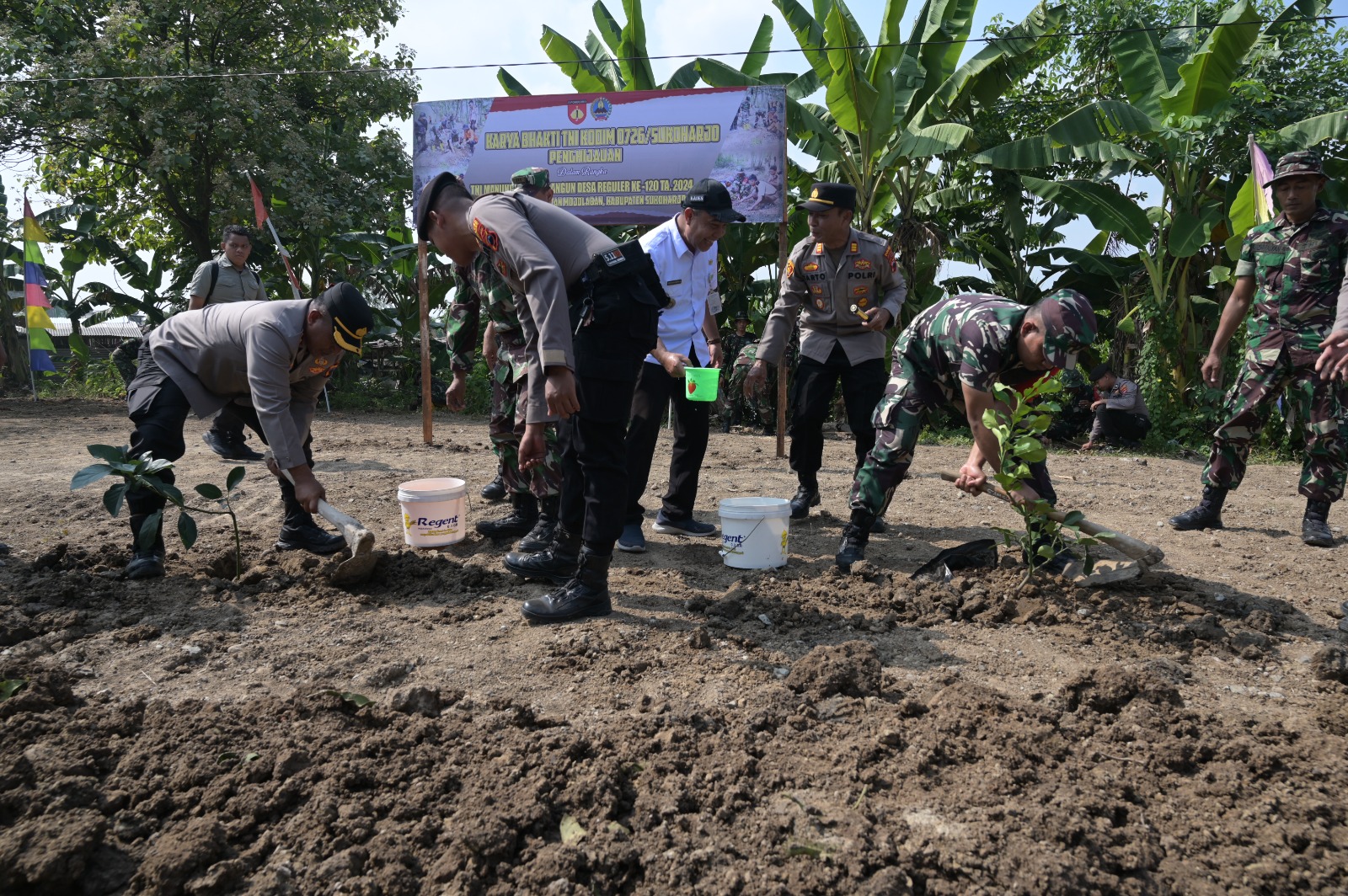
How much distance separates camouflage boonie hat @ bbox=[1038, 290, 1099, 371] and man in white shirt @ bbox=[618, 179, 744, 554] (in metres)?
1.62

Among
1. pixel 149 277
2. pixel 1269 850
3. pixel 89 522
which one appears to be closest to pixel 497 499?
pixel 89 522

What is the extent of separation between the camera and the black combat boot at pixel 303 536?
13.7 ft

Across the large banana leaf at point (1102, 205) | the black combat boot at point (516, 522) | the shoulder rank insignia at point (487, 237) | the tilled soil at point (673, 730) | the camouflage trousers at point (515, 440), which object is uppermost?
the large banana leaf at point (1102, 205)

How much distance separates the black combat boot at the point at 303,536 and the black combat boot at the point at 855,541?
7.86ft

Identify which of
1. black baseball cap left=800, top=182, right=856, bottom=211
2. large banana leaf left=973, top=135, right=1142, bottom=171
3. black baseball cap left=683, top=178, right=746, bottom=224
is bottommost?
black baseball cap left=683, top=178, right=746, bottom=224

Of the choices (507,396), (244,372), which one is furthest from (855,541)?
(244,372)

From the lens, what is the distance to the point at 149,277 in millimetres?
13570

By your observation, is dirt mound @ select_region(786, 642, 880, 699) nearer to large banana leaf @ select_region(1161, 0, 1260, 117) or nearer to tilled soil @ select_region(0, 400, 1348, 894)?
tilled soil @ select_region(0, 400, 1348, 894)

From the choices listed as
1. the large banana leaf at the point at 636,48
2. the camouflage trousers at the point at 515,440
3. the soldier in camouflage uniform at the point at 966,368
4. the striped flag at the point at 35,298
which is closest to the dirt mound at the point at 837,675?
the soldier in camouflage uniform at the point at 966,368

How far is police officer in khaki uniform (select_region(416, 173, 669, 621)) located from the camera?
9.40ft

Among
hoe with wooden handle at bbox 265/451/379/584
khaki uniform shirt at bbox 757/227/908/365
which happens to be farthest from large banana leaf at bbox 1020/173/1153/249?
hoe with wooden handle at bbox 265/451/379/584

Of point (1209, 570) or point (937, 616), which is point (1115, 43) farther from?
point (937, 616)

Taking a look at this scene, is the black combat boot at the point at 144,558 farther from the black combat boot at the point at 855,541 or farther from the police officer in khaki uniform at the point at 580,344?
the black combat boot at the point at 855,541

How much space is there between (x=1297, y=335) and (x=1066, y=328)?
2.30 meters
